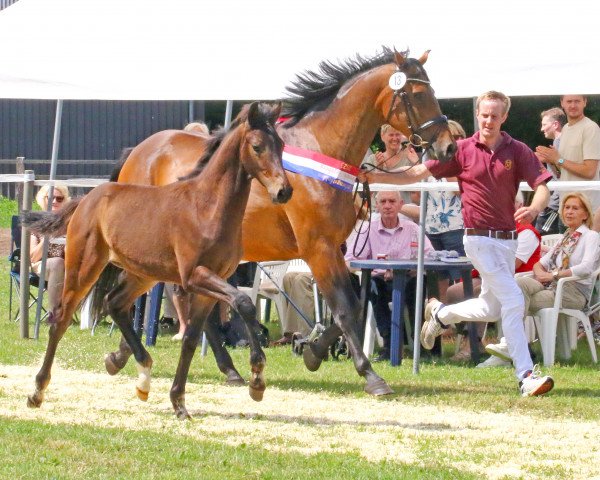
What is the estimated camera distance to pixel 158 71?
10117 millimetres

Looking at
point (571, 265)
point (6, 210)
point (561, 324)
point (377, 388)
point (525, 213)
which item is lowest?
point (6, 210)

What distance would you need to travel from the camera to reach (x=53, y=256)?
12133mm

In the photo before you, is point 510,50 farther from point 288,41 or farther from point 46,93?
point 46,93

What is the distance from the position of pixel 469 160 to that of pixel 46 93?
4.07 m

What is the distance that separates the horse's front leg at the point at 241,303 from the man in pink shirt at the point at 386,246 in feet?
11.3

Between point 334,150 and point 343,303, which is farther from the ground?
point 334,150

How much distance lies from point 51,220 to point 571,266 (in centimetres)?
446

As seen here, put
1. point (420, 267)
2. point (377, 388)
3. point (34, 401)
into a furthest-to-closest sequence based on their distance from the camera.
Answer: point (420, 267) < point (377, 388) < point (34, 401)

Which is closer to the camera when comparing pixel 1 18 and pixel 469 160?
pixel 469 160

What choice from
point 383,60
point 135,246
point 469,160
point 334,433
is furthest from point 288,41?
point 334,433

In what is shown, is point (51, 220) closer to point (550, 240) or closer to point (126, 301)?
point (126, 301)

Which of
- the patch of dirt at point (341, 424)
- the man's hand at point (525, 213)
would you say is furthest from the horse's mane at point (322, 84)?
the patch of dirt at point (341, 424)

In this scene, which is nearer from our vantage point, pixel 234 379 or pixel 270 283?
pixel 234 379

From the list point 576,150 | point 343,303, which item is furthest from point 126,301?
point 576,150
